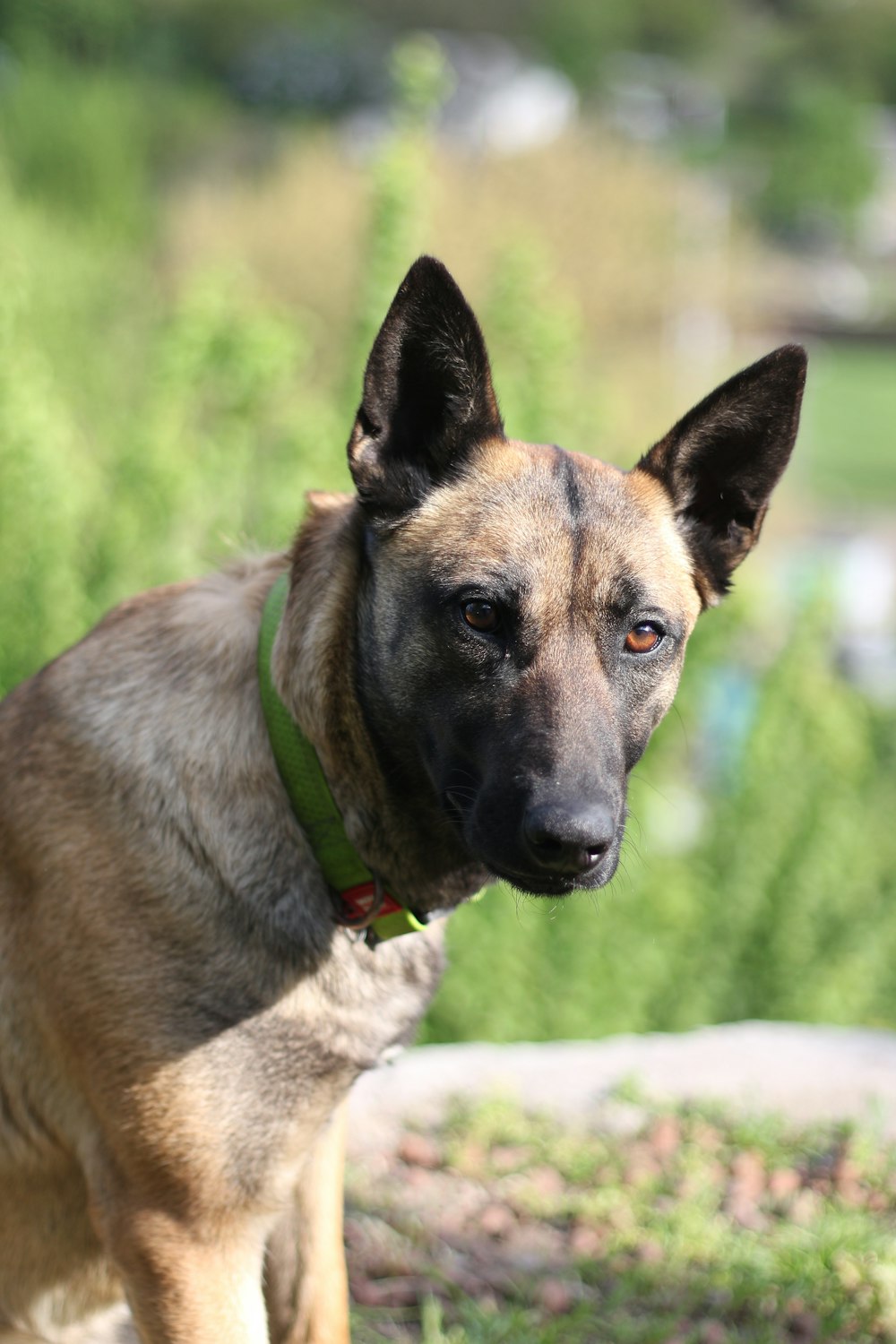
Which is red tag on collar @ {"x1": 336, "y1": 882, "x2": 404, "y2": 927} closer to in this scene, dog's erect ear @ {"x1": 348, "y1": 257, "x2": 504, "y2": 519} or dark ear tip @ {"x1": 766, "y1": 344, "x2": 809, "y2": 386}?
dog's erect ear @ {"x1": 348, "y1": 257, "x2": 504, "y2": 519}

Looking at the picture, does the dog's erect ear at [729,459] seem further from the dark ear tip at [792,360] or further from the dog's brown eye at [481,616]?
the dog's brown eye at [481,616]

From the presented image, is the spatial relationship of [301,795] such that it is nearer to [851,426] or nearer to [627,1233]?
[627,1233]

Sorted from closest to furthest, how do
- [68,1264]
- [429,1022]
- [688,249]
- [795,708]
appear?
1. [68,1264]
2. [429,1022]
3. [795,708]
4. [688,249]

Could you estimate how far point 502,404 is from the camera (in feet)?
21.6

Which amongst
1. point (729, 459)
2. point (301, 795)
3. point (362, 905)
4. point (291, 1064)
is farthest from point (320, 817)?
point (729, 459)

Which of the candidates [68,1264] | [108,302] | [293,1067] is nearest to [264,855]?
[293,1067]

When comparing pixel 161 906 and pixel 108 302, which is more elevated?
pixel 108 302

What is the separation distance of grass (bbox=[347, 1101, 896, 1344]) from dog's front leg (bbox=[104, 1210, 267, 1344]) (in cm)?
83

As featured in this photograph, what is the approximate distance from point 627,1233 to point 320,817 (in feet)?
5.75

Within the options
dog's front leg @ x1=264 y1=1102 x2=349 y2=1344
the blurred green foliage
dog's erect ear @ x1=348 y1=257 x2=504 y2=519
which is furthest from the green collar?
the blurred green foliage

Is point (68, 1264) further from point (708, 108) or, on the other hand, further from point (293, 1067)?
point (708, 108)

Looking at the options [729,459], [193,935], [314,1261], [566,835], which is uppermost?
[729,459]

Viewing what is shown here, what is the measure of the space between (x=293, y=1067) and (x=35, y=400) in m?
3.77

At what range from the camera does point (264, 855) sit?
2.59 m
